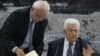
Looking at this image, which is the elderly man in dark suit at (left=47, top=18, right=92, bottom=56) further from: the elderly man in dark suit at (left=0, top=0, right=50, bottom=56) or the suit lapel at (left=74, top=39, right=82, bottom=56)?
the elderly man in dark suit at (left=0, top=0, right=50, bottom=56)

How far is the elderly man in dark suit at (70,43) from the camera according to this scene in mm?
3041

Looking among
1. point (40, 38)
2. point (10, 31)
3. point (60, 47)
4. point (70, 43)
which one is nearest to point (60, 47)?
point (60, 47)

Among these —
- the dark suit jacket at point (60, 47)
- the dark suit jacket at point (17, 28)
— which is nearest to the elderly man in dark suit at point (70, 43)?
the dark suit jacket at point (60, 47)

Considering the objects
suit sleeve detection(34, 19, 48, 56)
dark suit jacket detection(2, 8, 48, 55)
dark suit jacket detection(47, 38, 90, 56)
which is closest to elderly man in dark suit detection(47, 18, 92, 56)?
dark suit jacket detection(47, 38, 90, 56)

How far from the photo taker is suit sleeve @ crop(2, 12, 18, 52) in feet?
9.29

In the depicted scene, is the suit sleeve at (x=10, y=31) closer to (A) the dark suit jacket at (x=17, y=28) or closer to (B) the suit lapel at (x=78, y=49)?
(A) the dark suit jacket at (x=17, y=28)

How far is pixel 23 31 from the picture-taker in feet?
9.48

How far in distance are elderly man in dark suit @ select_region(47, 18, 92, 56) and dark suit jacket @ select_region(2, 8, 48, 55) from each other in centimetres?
24

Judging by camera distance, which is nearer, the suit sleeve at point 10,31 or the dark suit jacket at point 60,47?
the suit sleeve at point 10,31

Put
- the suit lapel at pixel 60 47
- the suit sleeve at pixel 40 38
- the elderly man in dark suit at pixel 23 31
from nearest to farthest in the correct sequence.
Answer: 1. the elderly man in dark suit at pixel 23 31
2. the suit sleeve at pixel 40 38
3. the suit lapel at pixel 60 47

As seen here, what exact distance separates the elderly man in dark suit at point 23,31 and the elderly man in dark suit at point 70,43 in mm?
177

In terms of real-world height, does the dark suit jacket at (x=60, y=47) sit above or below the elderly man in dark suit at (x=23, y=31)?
below

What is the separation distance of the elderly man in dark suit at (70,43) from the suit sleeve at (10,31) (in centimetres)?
44

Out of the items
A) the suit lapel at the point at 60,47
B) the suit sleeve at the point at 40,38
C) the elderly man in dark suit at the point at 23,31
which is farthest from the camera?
the suit lapel at the point at 60,47
